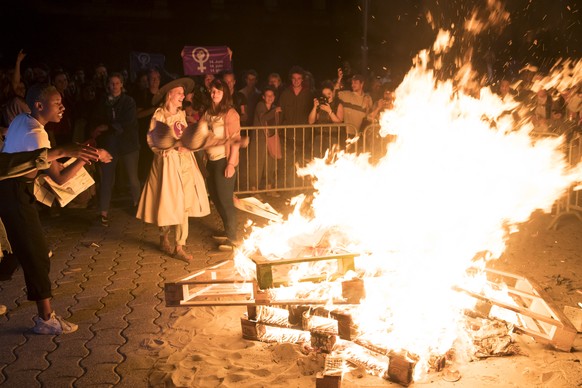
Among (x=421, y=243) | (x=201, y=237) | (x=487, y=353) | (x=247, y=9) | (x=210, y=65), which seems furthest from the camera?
(x=247, y=9)

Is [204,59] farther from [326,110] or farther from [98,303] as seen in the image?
[98,303]

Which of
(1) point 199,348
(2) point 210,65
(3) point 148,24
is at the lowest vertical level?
(1) point 199,348

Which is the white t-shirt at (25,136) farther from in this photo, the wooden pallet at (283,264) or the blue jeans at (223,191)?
the blue jeans at (223,191)

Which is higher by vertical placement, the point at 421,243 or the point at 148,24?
the point at 148,24

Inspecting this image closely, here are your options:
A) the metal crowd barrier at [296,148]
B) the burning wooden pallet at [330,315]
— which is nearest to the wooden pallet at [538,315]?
the burning wooden pallet at [330,315]

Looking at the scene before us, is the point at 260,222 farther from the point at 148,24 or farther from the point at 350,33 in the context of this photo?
the point at 350,33

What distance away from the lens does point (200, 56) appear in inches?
605

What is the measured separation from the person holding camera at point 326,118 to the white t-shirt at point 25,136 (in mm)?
6711

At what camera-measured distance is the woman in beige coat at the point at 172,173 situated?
7621 millimetres

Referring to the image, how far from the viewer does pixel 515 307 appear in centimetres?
535

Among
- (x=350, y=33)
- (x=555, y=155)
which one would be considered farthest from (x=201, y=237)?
(x=350, y=33)

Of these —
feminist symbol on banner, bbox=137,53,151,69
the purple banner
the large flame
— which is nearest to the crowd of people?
the large flame

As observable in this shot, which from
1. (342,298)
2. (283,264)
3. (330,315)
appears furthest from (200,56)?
(330,315)

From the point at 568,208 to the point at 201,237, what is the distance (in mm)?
5924
